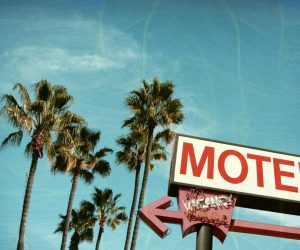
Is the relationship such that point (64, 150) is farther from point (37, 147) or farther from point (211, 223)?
point (211, 223)

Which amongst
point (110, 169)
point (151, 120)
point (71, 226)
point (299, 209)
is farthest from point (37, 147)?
point (71, 226)

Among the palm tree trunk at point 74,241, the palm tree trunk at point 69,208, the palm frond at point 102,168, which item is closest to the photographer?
the palm tree trunk at point 69,208

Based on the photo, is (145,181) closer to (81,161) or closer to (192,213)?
(81,161)

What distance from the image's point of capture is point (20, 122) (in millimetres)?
16641

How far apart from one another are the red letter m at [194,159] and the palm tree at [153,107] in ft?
33.8

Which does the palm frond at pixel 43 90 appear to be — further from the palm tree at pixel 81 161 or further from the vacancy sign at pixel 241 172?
the vacancy sign at pixel 241 172

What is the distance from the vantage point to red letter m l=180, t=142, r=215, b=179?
978cm

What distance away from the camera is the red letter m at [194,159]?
9781 mm

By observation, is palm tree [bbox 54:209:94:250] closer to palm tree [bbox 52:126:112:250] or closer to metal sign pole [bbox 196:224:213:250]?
palm tree [bbox 52:126:112:250]

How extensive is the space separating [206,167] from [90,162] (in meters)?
14.7

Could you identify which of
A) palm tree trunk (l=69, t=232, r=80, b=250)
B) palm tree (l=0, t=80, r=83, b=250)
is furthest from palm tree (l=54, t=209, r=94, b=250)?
palm tree (l=0, t=80, r=83, b=250)

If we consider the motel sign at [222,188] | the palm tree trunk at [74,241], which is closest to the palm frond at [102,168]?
the palm tree trunk at [74,241]

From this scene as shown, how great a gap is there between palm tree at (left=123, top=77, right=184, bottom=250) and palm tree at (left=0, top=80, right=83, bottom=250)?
446cm

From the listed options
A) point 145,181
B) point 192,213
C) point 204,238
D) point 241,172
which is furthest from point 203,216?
point 145,181
